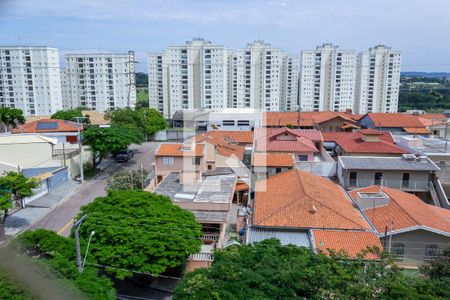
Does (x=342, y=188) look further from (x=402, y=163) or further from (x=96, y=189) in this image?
(x=96, y=189)

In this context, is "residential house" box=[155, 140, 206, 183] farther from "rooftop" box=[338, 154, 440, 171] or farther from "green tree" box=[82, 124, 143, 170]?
"rooftop" box=[338, 154, 440, 171]

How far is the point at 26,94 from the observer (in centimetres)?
3047

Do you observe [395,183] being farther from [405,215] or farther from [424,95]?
[424,95]

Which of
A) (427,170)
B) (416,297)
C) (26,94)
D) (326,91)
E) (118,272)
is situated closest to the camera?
(416,297)

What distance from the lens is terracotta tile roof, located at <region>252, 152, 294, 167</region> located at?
1234cm

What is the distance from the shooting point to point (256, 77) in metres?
32.7

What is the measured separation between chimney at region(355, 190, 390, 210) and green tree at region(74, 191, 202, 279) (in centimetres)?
430

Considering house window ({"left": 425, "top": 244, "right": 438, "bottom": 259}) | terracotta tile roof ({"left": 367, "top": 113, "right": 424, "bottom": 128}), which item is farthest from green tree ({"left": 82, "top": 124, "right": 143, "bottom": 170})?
terracotta tile roof ({"left": 367, "top": 113, "right": 424, "bottom": 128})

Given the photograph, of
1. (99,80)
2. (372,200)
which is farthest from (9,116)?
(372,200)

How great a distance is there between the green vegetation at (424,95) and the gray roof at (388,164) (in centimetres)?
2982

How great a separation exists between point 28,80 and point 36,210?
74.5ft

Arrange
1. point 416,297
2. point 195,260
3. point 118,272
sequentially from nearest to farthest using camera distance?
point 416,297, point 118,272, point 195,260

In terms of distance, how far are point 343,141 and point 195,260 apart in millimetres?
9718

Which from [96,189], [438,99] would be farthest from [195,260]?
[438,99]
